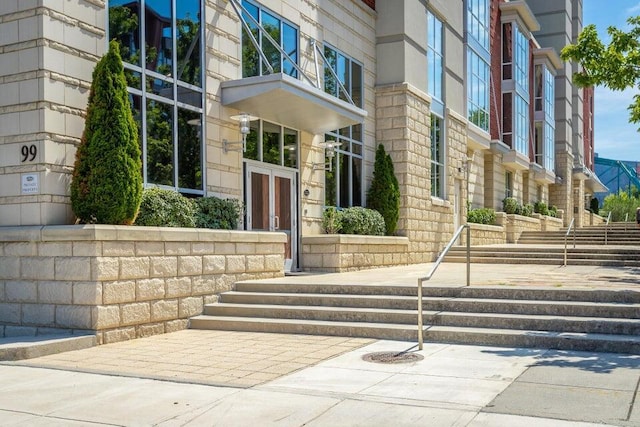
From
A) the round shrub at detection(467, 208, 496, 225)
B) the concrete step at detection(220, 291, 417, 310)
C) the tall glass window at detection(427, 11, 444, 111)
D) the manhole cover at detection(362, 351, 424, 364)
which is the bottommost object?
the manhole cover at detection(362, 351, 424, 364)

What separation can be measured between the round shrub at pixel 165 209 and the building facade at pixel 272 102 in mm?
504

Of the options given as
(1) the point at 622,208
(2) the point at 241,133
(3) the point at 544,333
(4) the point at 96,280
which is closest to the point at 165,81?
(2) the point at 241,133

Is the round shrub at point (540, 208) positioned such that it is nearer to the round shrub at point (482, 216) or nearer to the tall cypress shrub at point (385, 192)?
the round shrub at point (482, 216)

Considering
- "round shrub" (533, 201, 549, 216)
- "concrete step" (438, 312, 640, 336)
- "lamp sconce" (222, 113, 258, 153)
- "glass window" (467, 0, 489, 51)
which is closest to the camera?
"concrete step" (438, 312, 640, 336)

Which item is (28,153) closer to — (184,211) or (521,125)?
(184,211)

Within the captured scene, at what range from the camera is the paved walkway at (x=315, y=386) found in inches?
214

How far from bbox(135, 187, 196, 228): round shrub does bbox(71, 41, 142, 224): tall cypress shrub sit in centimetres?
70

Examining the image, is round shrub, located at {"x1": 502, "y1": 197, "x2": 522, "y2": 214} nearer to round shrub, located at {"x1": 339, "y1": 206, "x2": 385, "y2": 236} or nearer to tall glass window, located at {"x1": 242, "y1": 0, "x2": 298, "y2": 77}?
round shrub, located at {"x1": 339, "y1": 206, "x2": 385, "y2": 236}

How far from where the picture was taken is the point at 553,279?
12438 mm

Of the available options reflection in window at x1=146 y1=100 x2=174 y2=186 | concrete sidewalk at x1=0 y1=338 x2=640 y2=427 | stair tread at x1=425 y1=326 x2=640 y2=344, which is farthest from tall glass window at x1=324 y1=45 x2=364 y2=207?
concrete sidewalk at x1=0 y1=338 x2=640 y2=427

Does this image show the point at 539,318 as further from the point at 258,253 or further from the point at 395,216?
the point at 395,216

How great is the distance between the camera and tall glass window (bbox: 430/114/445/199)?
20922 millimetres

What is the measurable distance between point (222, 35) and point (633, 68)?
770cm

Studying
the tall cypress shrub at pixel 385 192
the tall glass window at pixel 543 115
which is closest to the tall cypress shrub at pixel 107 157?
A: the tall cypress shrub at pixel 385 192
